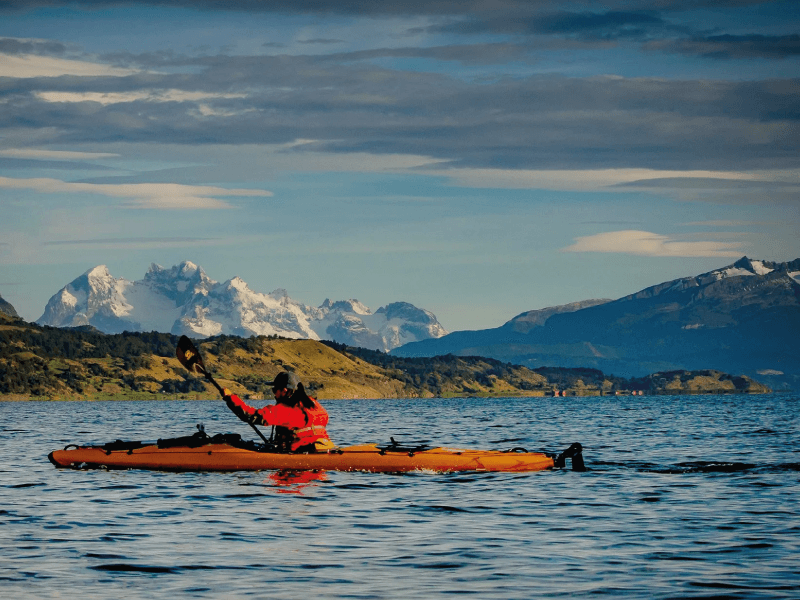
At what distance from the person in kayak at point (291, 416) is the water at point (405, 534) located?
1337 mm

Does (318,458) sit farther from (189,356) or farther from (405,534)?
(405,534)

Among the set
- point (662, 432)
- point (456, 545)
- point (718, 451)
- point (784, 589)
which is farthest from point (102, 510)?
point (662, 432)

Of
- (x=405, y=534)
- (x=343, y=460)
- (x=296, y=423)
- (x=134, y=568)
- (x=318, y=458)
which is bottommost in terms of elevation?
(x=405, y=534)

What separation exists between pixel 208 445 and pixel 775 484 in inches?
768

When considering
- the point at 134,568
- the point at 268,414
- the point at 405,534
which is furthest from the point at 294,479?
the point at 134,568

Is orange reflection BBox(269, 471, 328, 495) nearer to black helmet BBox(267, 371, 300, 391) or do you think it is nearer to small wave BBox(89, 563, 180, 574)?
black helmet BBox(267, 371, 300, 391)

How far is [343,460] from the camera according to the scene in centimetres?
3638

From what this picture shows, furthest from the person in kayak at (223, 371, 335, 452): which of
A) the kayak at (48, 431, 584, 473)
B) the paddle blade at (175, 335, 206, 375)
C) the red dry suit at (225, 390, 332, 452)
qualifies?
the paddle blade at (175, 335, 206, 375)

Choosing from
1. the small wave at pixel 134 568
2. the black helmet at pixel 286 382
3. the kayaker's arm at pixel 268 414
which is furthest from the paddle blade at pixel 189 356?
the small wave at pixel 134 568

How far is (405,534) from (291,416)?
1149cm

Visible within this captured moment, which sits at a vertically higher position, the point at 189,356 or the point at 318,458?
the point at 189,356

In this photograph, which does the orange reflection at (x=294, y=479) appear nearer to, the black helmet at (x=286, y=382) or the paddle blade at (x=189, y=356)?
the black helmet at (x=286, y=382)

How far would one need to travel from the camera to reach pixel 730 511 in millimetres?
28641

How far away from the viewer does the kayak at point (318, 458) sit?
118 feet
